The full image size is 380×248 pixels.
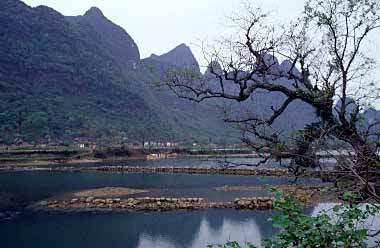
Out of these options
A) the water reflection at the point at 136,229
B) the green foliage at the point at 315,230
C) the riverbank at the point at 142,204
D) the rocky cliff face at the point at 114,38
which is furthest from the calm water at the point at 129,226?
the rocky cliff face at the point at 114,38

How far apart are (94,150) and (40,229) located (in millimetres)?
30704

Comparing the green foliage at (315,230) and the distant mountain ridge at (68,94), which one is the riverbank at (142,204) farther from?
the distant mountain ridge at (68,94)

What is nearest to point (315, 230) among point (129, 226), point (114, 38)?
point (129, 226)

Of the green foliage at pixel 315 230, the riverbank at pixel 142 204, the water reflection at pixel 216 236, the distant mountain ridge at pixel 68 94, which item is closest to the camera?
the green foliage at pixel 315 230

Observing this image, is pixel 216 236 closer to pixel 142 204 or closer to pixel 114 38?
pixel 142 204

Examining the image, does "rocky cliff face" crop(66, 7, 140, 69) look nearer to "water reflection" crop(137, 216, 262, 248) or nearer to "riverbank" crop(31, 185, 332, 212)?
Result: "riverbank" crop(31, 185, 332, 212)

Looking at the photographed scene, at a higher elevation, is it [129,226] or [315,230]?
[315,230]

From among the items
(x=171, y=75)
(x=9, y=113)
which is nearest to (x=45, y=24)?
(x=9, y=113)

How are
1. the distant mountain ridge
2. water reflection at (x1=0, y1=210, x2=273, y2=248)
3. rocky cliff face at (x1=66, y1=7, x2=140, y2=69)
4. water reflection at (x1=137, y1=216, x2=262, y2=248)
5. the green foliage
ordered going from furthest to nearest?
rocky cliff face at (x1=66, y1=7, x2=140, y2=69), the distant mountain ridge, water reflection at (x1=0, y1=210, x2=273, y2=248), water reflection at (x1=137, y1=216, x2=262, y2=248), the green foliage

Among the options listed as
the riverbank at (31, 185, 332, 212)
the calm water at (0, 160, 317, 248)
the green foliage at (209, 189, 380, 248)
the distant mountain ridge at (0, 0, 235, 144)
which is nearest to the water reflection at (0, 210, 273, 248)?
the calm water at (0, 160, 317, 248)

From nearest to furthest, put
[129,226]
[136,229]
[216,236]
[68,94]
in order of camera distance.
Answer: [216,236] → [136,229] → [129,226] → [68,94]

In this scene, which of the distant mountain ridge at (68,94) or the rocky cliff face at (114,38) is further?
the rocky cliff face at (114,38)

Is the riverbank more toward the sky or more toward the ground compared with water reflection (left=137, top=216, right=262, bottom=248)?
more toward the sky

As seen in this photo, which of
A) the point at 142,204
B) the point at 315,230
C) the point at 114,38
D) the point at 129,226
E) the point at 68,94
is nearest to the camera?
the point at 315,230
